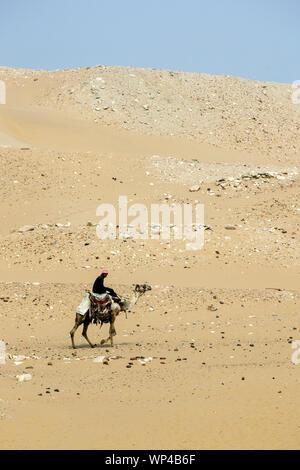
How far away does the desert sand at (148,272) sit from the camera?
1175cm

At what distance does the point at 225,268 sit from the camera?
23391 mm

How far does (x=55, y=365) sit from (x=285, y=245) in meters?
12.1

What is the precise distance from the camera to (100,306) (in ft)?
A: 55.5

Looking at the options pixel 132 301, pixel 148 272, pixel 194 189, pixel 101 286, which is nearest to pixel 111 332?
pixel 132 301

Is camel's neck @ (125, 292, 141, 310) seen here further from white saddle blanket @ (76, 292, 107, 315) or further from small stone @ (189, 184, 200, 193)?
small stone @ (189, 184, 200, 193)

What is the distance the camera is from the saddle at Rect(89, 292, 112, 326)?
1683 cm

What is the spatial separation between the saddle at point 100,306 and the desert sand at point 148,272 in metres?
0.68

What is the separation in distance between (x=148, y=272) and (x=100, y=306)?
6.01 m

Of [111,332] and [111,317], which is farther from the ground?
[111,317]

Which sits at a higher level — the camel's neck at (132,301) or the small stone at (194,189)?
the small stone at (194,189)

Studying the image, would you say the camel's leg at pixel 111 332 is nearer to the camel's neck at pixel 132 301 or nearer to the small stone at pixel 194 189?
the camel's neck at pixel 132 301

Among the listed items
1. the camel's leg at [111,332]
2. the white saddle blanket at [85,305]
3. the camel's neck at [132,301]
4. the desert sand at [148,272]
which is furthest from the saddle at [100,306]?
the desert sand at [148,272]

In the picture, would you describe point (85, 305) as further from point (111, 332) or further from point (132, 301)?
point (132, 301)

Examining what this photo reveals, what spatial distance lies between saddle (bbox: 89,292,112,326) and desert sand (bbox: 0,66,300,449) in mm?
684
